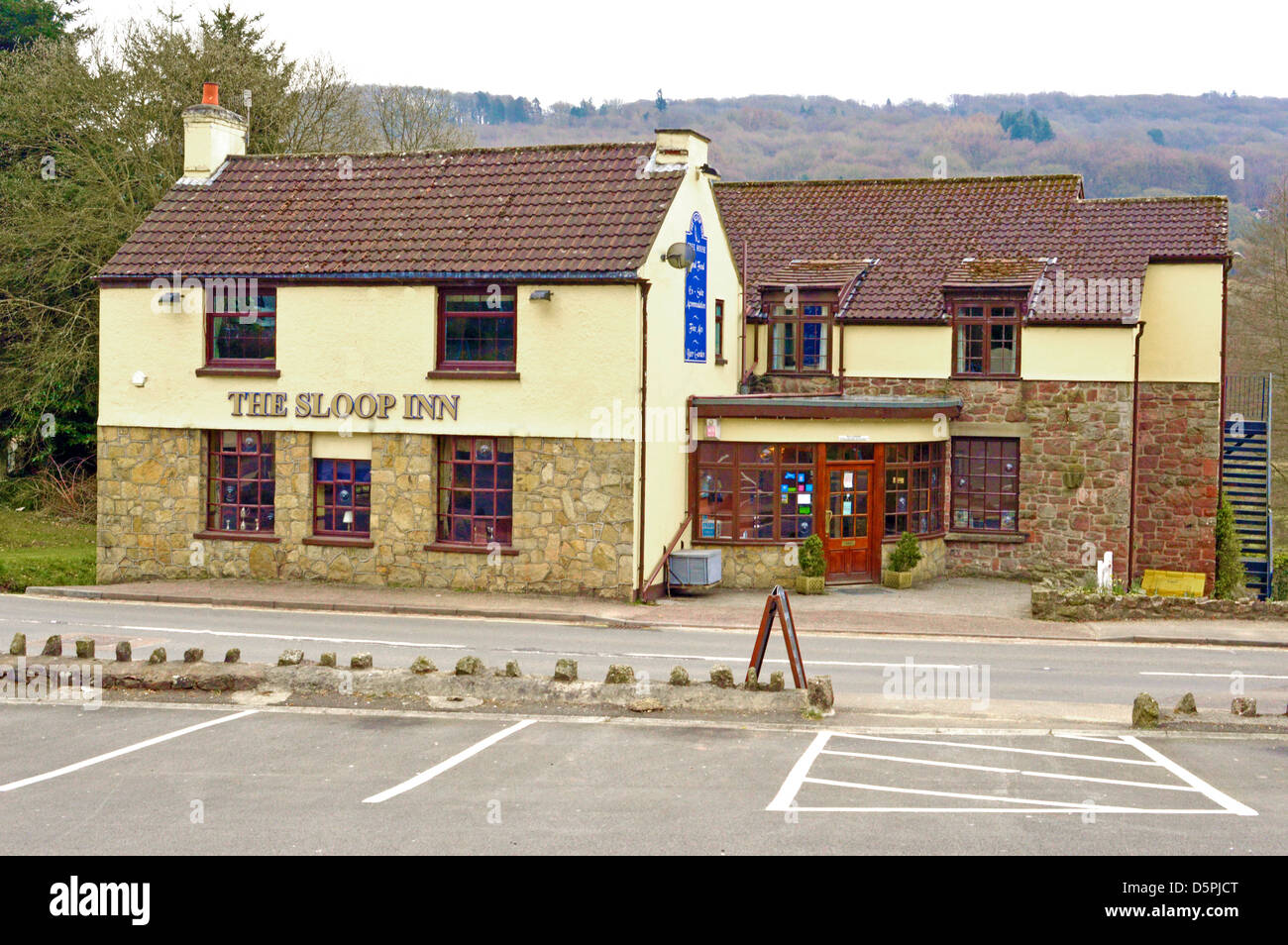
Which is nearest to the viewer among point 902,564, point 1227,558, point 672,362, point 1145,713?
point 1145,713

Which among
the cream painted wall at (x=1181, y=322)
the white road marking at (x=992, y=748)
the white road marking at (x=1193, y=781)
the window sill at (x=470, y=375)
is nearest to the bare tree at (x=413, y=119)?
the window sill at (x=470, y=375)

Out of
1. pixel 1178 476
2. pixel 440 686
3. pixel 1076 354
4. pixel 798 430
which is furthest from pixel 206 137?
pixel 1178 476

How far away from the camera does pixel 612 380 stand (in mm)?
22812

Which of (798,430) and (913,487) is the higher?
(798,430)

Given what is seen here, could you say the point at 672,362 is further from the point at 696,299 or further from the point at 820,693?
the point at 820,693

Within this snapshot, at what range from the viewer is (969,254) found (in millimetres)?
29656

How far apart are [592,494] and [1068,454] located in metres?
11.3

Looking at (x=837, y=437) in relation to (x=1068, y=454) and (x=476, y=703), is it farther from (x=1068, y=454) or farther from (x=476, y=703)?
(x=476, y=703)

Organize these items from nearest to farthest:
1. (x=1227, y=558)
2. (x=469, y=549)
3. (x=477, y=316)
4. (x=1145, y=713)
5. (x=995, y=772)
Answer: (x=995, y=772), (x=1145, y=713), (x=469, y=549), (x=477, y=316), (x=1227, y=558)

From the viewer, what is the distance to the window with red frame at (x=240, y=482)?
25.0 m

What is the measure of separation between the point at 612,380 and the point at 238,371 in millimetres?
7387

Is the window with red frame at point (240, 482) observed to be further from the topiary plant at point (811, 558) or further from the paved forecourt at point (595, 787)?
the paved forecourt at point (595, 787)

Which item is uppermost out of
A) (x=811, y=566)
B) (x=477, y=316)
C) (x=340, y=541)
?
(x=477, y=316)

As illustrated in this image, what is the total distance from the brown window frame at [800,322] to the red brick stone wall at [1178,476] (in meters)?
6.96
